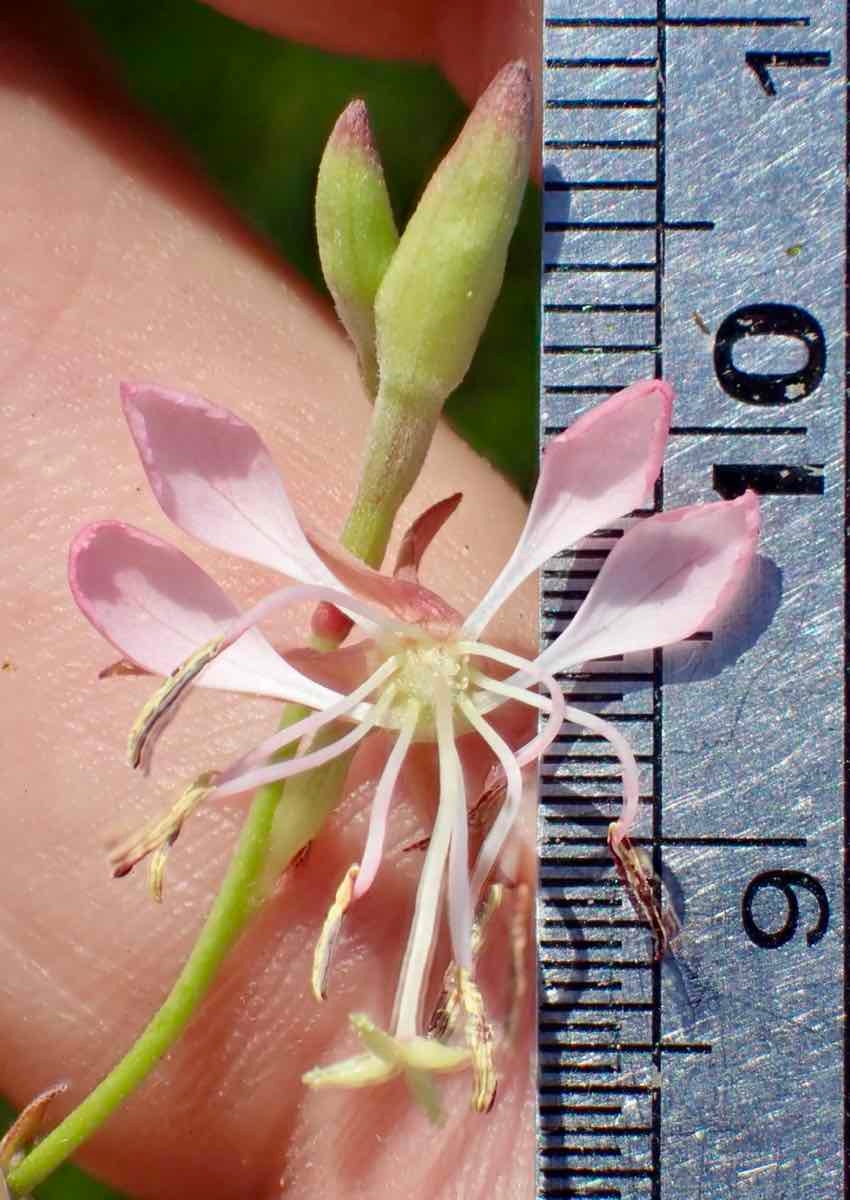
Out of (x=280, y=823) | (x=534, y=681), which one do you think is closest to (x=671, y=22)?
(x=534, y=681)

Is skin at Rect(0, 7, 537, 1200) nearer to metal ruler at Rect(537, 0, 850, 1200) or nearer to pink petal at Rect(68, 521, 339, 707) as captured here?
metal ruler at Rect(537, 0, 850, 1200)

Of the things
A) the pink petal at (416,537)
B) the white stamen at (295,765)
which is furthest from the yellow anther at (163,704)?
the pink petal at (416,537)

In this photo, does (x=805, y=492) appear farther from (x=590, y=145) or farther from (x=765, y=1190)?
(x=765, y=1190)

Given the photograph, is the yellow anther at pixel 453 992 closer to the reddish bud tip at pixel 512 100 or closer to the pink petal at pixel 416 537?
the pink petal at pixel 416 537

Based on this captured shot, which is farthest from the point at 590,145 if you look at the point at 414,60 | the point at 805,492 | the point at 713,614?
the point at 414,60

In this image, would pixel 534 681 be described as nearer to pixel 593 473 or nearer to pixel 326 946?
pixel 593 473

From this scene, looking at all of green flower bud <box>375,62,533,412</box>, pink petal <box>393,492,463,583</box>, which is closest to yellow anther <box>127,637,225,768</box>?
pink petal <box>393,492,463,583</box>
